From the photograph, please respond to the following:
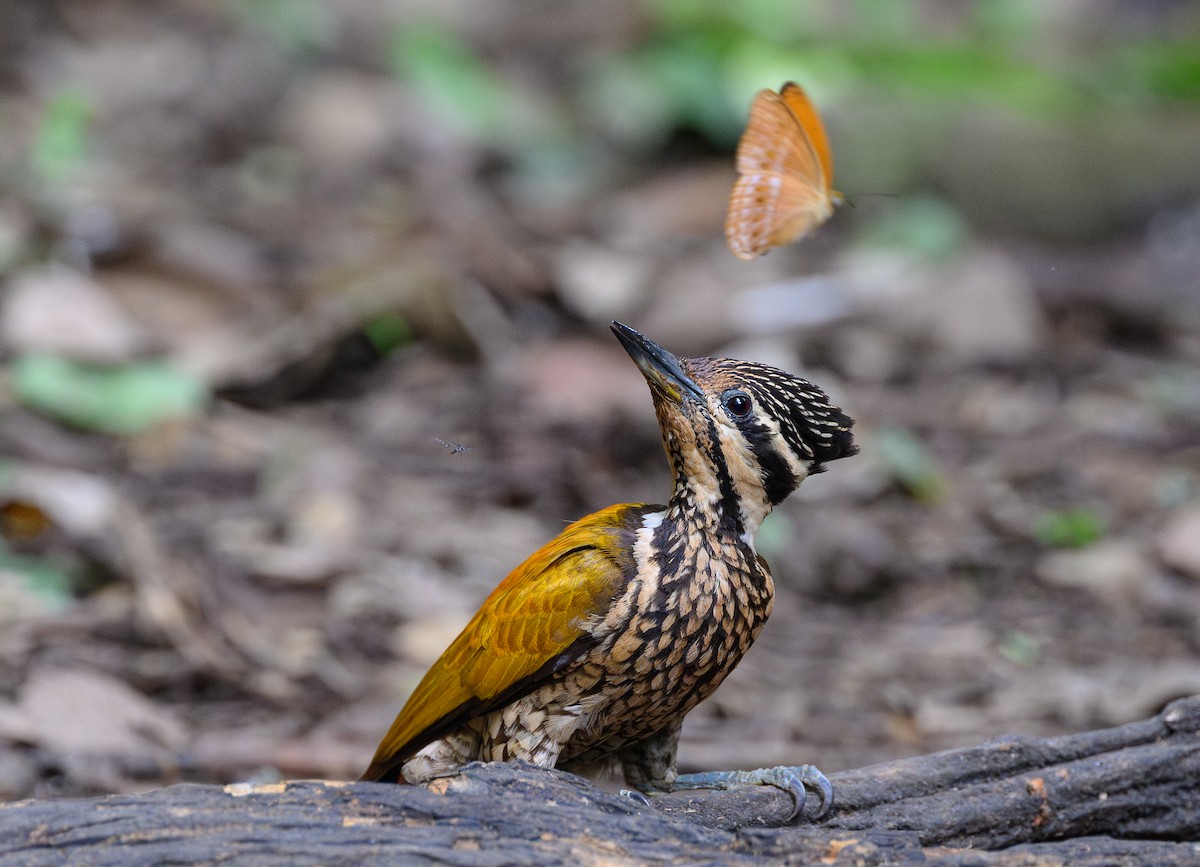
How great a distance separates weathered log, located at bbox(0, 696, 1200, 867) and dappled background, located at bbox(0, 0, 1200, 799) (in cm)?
162

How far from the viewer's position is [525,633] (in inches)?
154

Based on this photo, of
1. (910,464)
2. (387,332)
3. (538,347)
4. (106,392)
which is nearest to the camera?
(106,392)

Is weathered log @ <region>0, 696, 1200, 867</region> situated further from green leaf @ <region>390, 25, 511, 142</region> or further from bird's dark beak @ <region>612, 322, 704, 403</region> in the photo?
green leaf @ <region>390, 25, 511, 142</region>

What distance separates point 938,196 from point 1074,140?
109 centimetres

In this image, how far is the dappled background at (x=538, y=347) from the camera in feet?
19.5

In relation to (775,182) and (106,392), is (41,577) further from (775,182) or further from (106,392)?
(775,182)

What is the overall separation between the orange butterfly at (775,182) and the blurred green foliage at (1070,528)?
391cm

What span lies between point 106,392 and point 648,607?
476 cm

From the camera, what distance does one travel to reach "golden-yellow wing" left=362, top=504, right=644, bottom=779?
152 inches

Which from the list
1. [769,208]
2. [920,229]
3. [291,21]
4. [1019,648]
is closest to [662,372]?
[769,208]

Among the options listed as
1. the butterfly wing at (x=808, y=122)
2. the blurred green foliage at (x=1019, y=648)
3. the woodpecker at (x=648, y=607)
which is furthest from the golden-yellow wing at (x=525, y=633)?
the blurred green foliage at (x=1019, y=648)

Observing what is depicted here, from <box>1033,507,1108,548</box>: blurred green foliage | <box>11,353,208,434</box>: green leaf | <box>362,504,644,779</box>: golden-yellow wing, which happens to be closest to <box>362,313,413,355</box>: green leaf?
<box>11,353,208,434</box>: green leaf

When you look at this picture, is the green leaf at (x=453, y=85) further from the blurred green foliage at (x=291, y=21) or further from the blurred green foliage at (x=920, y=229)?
the blurred green foliage at (x=920, y=229)

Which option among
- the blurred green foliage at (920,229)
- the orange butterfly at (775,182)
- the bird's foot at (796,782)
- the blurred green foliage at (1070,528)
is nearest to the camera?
the bird's foot at (796,782)
